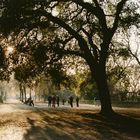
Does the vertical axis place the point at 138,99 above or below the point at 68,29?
below

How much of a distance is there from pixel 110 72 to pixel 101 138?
2717 cm

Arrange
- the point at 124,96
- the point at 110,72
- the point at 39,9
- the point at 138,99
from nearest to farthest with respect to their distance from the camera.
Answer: the point at 39,9
the point at 110,72
the point at 138,99
the point at 124,96

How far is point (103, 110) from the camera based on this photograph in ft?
119

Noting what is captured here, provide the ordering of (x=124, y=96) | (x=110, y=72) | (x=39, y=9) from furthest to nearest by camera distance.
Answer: (x=124, y=96)
(x=110, y=72)
(x=39, y=9)

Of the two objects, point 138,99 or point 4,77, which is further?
point 138,99

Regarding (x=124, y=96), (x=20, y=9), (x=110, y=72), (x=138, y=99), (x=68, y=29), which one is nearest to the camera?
(x=20, y=9)

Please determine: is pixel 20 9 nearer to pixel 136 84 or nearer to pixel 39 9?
pixel 39 9

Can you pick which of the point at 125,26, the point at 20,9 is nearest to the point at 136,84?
the point at 125,26

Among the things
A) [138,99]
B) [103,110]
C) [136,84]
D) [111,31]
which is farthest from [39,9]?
[136,84]

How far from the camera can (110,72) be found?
46.0 metres

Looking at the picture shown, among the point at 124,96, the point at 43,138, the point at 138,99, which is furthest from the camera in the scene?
the point at 124,96

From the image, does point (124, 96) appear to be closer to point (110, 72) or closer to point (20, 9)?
point (110, 72)

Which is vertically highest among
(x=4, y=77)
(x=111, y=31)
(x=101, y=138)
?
(x=111, y=31)

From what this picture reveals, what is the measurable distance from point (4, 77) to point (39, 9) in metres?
7.24
